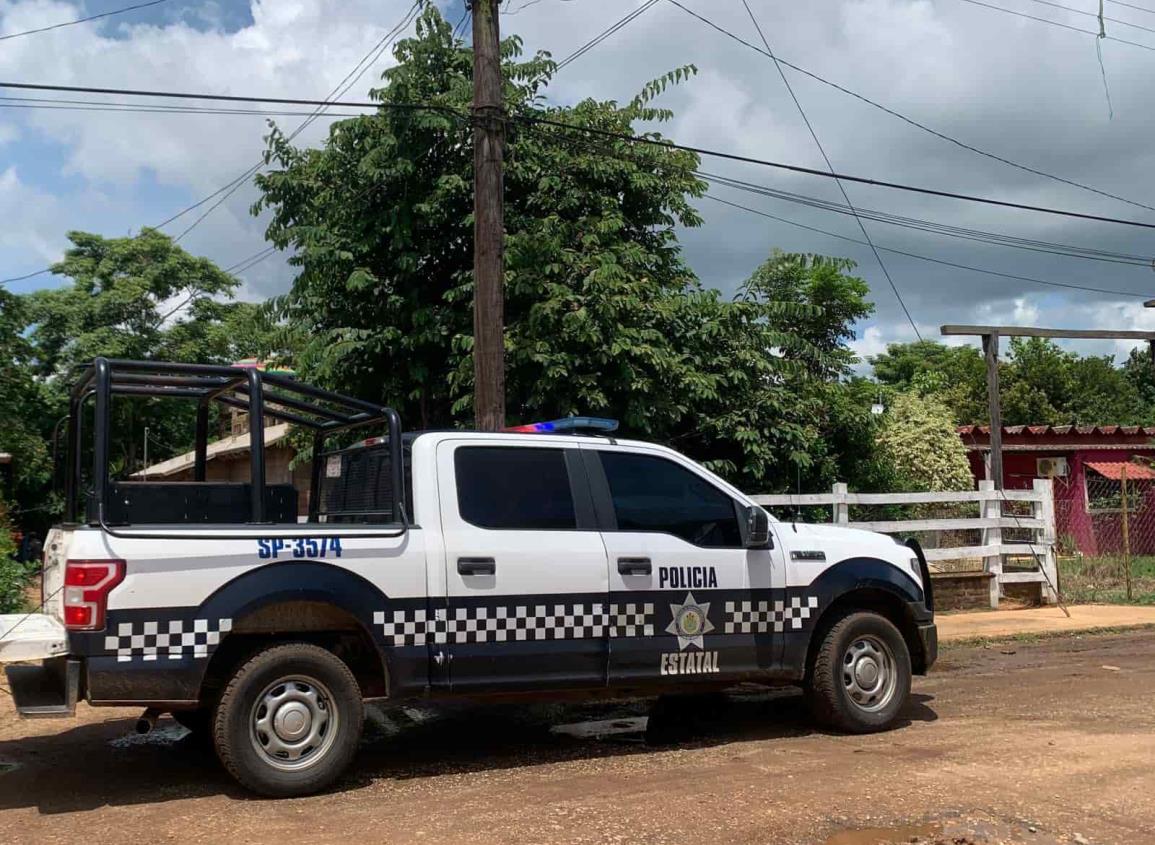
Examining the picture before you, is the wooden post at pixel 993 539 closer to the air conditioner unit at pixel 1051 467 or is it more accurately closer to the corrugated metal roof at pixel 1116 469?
the corrugated metal roof at pixel 1116 469

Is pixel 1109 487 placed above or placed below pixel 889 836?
above

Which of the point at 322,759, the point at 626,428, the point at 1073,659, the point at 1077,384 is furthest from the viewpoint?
the point at 1077,384

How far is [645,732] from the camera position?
759 cm

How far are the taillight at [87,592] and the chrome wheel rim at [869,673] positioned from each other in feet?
14.9

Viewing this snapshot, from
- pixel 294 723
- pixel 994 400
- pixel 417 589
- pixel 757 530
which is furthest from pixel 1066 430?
pixel 294 723

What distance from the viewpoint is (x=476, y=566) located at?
620cm

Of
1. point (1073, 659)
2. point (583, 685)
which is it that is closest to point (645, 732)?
point (583, 685)

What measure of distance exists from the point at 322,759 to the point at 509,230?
809cm

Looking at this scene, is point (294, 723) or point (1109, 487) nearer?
point (294, 723)

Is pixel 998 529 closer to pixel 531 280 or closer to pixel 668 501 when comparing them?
pixel 531 280

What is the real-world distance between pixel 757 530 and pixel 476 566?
1862 millimetres

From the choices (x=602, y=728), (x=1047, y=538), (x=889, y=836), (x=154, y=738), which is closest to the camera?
(x=889, y=836)

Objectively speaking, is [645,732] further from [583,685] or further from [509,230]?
[509,230]

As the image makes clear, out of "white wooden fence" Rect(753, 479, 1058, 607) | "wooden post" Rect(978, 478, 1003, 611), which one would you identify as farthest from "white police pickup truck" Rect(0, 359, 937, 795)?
"wooden post" Rect(978, 478, 1003, 611)
